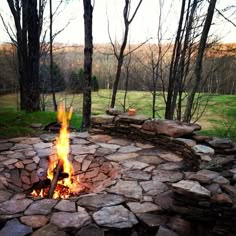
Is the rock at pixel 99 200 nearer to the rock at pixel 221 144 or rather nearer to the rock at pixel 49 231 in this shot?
the rock at pixel 49 231

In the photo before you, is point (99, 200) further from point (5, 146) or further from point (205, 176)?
point (5, 146)

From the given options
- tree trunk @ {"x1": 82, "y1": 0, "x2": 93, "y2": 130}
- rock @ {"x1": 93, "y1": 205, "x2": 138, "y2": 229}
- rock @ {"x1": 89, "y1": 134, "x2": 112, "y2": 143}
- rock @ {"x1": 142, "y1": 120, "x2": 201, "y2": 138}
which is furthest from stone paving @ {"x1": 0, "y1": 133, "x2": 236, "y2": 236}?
tree trunk @ {"x1": 82, "y1": 0, "x2": 93, "y2": 130}

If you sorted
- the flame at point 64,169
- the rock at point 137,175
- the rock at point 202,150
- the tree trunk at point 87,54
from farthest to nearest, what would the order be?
the tree trunk at point 87,54 < the rock at point 202,150 < the flame at point 64,169 < the rock at point 137,175

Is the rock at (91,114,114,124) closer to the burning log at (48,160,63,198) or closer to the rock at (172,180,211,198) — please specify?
the burning log at (48,160,63,198)

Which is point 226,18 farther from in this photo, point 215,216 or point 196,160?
point 215,216

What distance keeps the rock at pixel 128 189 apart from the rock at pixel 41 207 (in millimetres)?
793

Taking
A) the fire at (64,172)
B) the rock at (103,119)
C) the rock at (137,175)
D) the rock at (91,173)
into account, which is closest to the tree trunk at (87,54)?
the rock at (103,119)

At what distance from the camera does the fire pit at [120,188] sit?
9.21 ft

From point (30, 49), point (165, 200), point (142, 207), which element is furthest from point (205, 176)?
point (30, 49)

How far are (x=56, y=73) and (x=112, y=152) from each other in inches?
744

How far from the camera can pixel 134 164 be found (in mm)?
4504

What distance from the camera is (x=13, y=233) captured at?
2631 millimetres

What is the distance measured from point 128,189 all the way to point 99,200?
49cm

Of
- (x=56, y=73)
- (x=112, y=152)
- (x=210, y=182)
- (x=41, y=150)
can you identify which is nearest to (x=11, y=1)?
(x=41, y=150)
